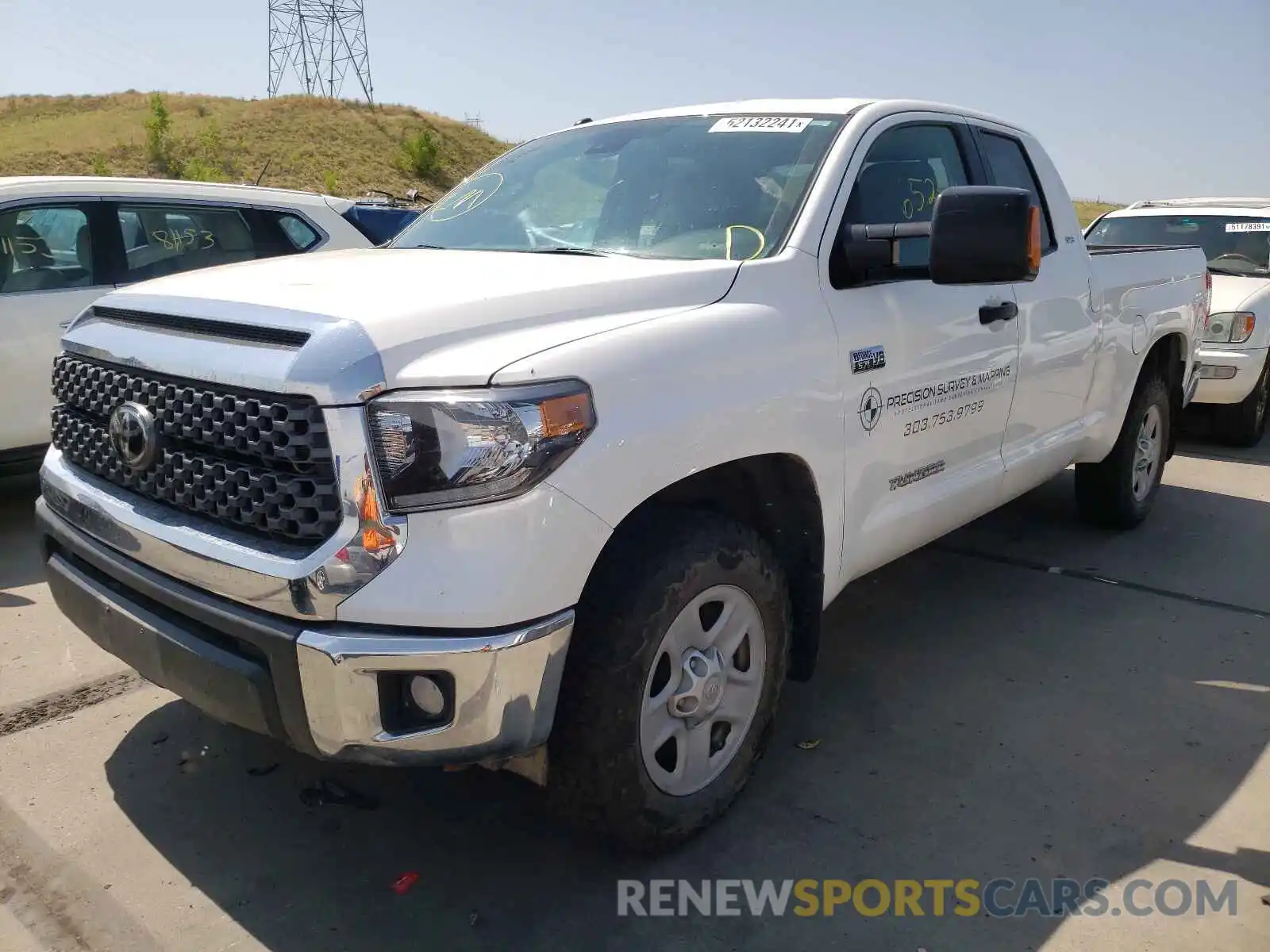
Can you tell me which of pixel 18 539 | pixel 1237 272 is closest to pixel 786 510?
pixel 18 539

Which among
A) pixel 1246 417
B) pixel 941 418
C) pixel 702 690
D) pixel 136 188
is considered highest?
pixel 136 188

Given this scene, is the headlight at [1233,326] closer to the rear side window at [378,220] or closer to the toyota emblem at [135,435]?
the rear side window at [378,220]

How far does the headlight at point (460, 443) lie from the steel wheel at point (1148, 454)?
4.14m

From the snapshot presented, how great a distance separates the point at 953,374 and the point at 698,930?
1.94 metres

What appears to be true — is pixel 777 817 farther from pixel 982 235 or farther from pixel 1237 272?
pixel 1237 272

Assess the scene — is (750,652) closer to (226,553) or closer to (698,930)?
(698,930)

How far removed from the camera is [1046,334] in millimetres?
4012

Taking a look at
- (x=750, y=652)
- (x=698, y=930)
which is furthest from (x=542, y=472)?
(x=698, y=930)

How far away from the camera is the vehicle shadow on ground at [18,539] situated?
177 inches

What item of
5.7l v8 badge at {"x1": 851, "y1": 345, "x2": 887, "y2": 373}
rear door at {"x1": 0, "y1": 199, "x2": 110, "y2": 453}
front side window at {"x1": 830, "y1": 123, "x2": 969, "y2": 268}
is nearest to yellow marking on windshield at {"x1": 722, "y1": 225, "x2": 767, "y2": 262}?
front side window at {"x1": 830, "y1": 123, "x2": 969, "y2": 268}

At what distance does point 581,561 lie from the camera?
2143 mm

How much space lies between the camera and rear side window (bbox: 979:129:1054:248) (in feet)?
13.5

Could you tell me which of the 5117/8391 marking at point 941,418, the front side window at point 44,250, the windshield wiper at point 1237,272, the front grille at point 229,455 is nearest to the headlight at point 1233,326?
the windshield wiper at point 1237,272

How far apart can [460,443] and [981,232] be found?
1.57 meters
